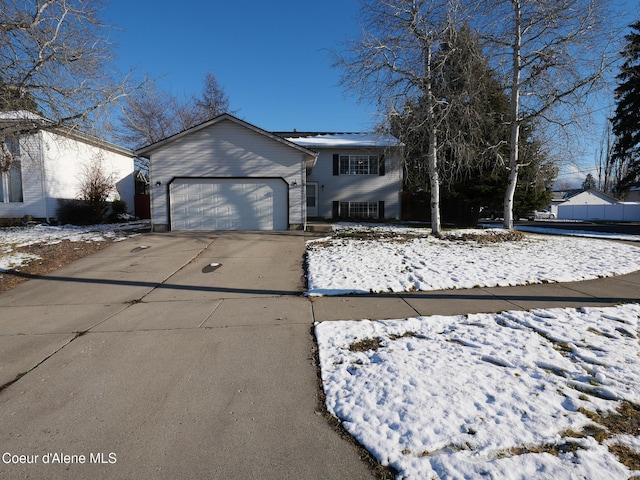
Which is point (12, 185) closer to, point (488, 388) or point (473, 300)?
point (473, 300)

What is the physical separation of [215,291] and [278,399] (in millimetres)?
3856

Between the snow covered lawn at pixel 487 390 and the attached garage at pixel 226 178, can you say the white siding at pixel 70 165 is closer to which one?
the attached garage at pixel 226 178

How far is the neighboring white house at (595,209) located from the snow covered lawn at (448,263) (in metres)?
33.4

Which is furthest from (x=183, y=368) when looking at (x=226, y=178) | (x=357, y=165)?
(x=357, y=165)

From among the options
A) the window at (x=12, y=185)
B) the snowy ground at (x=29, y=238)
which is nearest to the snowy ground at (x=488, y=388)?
the snowy ground at (x=29, y=238)

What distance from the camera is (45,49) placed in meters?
9.38

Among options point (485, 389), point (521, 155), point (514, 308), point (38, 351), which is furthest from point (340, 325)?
point (521, 155)

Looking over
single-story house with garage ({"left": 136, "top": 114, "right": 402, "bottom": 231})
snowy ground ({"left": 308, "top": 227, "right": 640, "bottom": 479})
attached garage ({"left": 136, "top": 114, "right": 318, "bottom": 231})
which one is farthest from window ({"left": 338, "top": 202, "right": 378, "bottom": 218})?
snowy ground ({"left": 308, "top": 227, "right": 640, "bottom": 479})

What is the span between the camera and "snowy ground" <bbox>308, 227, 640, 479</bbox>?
218cm

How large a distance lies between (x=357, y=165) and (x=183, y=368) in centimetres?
1892

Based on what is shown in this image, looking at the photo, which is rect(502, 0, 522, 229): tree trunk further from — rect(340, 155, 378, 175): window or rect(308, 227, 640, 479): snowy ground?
rect(308, 227, 640, 479): snowy ground

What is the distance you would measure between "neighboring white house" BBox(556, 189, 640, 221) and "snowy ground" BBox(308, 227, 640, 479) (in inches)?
1626

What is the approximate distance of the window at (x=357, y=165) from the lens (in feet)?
68.9

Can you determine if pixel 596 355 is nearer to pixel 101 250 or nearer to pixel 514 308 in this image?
pixel 514 308
